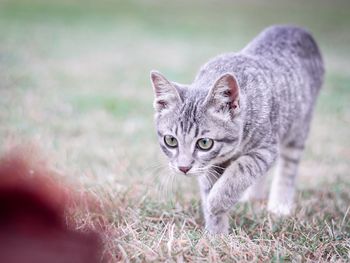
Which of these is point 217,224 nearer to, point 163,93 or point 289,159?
point 163,93

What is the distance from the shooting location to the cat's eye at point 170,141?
3.66 m

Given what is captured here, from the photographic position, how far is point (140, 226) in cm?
347

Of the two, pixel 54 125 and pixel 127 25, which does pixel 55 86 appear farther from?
pixel 127 25

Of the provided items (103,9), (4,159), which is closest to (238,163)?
(4,159)

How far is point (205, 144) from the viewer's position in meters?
3.59

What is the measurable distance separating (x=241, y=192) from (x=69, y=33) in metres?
11.6

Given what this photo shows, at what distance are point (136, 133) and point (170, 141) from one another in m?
2.90

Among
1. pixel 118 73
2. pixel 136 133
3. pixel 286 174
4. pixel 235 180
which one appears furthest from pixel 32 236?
pixel 118 73

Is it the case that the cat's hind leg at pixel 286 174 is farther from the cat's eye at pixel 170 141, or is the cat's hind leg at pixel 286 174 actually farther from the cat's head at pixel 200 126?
the cat's eye at pixel 170 141

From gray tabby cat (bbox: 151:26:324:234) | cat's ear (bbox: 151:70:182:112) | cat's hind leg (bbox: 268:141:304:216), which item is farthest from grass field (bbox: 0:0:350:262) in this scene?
cat's ear (bbox: 151:70:182:112)

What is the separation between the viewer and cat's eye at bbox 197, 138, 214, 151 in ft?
11.7

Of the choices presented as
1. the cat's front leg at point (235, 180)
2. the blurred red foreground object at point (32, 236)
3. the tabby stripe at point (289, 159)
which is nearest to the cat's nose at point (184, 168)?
the cat's front leg at point (235, 180)

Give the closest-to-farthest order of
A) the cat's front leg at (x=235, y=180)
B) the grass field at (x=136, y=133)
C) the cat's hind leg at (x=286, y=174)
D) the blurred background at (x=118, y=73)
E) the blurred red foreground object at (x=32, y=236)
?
the blurred red foreground object at (x=32, y=236) → the grass field at (x=136, y=133) → the cat's front leg at (x=235, y=180) → the cat's hind leg at (x=286, y=174) → the blurred background at (x=118, y=73)

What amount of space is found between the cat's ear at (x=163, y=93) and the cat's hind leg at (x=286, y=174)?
59.6 inches
